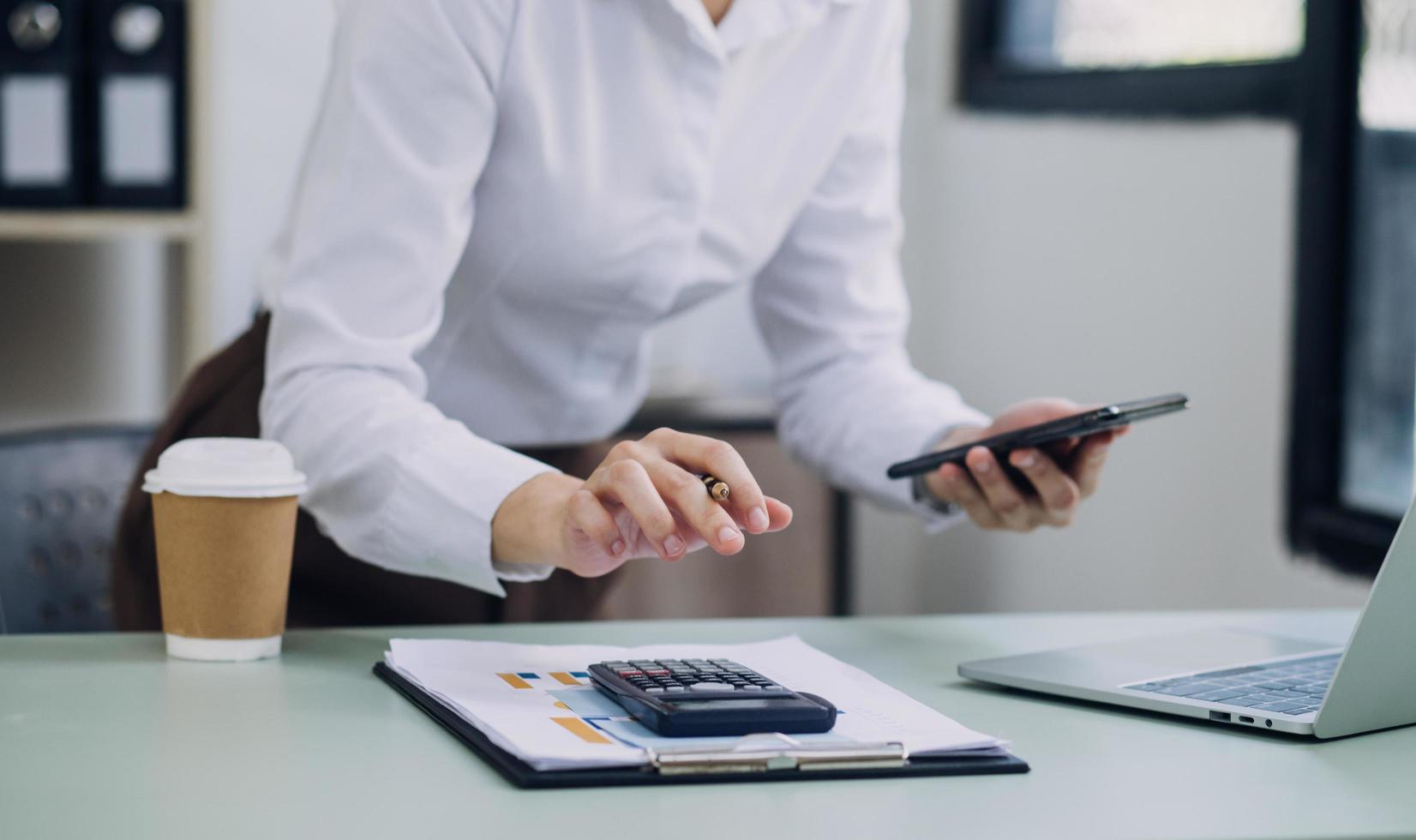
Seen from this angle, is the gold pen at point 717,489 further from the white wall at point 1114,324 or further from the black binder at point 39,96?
the black binder at point 39,96

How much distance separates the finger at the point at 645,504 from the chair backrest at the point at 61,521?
64 centimetres

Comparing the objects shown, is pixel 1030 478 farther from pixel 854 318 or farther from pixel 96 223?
pixel 96 223

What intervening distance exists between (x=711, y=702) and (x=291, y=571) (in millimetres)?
634

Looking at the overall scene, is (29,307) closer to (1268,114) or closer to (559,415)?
(559,415)

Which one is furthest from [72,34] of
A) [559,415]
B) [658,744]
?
[658,744]

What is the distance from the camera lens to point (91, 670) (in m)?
0.85

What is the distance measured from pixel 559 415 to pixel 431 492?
378 millimetres

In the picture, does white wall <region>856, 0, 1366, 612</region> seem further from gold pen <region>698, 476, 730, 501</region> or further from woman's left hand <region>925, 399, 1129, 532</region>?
gold pen <region>698, 476, 730, 501</region>

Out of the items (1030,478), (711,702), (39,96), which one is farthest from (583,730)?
(39,96)

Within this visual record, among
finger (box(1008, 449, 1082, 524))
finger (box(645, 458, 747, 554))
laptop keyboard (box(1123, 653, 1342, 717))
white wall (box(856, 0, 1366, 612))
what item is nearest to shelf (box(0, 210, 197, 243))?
white wall (box(856, 0, 1366, 612))

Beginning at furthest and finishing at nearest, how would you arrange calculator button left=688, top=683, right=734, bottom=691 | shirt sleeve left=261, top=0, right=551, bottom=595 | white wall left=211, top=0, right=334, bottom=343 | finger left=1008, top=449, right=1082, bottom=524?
1. white wall left=211, top=0, right=334, bottom=343
2. finger left=1008, top=449, right=1082, bottom=524
3. shirt sleeve left=261, top=0, right=551, bottom=595
4. calculator button left=688, top=683, right=734, bottom=691

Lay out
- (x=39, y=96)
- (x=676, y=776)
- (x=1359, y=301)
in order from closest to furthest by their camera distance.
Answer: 1. (x=676, y=776)
2. (x=1359, y=301)
3. (x=39, y=96)

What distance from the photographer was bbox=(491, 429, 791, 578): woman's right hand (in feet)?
2.44

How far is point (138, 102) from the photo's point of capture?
7.00 ft
